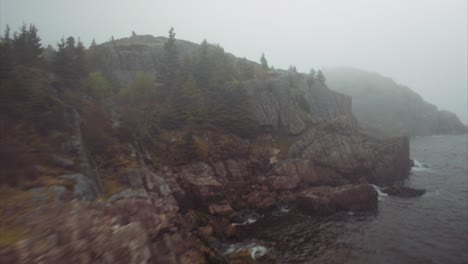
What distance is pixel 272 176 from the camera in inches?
1948

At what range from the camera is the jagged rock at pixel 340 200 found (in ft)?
130

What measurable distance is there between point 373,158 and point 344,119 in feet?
40.7

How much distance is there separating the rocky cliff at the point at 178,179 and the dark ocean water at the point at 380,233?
11.3 feet

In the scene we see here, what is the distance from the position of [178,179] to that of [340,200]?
80.5 ft

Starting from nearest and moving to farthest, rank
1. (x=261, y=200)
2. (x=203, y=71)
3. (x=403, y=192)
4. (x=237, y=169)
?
(x=261, y=200) < (x=403, y=192) < (x=237, y=169) < (x=203, y=71)

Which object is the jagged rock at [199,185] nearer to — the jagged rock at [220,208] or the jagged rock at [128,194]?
the jagged rock at [220,208]

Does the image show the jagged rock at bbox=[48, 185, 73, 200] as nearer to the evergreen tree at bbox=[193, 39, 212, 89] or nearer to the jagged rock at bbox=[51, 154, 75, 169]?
the jagged rock at bbox=[51, 154, 75, 169]

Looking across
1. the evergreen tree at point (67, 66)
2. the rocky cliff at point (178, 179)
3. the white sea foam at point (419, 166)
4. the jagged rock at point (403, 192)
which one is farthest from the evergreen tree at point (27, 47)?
the white sea foam at point (419, 166)

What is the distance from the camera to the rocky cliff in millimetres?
15595

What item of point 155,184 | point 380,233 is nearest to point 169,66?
point 155,184

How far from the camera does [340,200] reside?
131ft

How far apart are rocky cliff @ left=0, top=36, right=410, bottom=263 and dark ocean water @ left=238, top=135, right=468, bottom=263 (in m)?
3.44

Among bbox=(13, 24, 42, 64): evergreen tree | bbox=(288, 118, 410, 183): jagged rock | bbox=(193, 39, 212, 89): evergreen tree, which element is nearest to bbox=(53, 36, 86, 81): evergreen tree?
bbox=(13, 24, 42, 64): evergreen tree

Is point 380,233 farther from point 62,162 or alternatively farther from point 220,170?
point 62,162
